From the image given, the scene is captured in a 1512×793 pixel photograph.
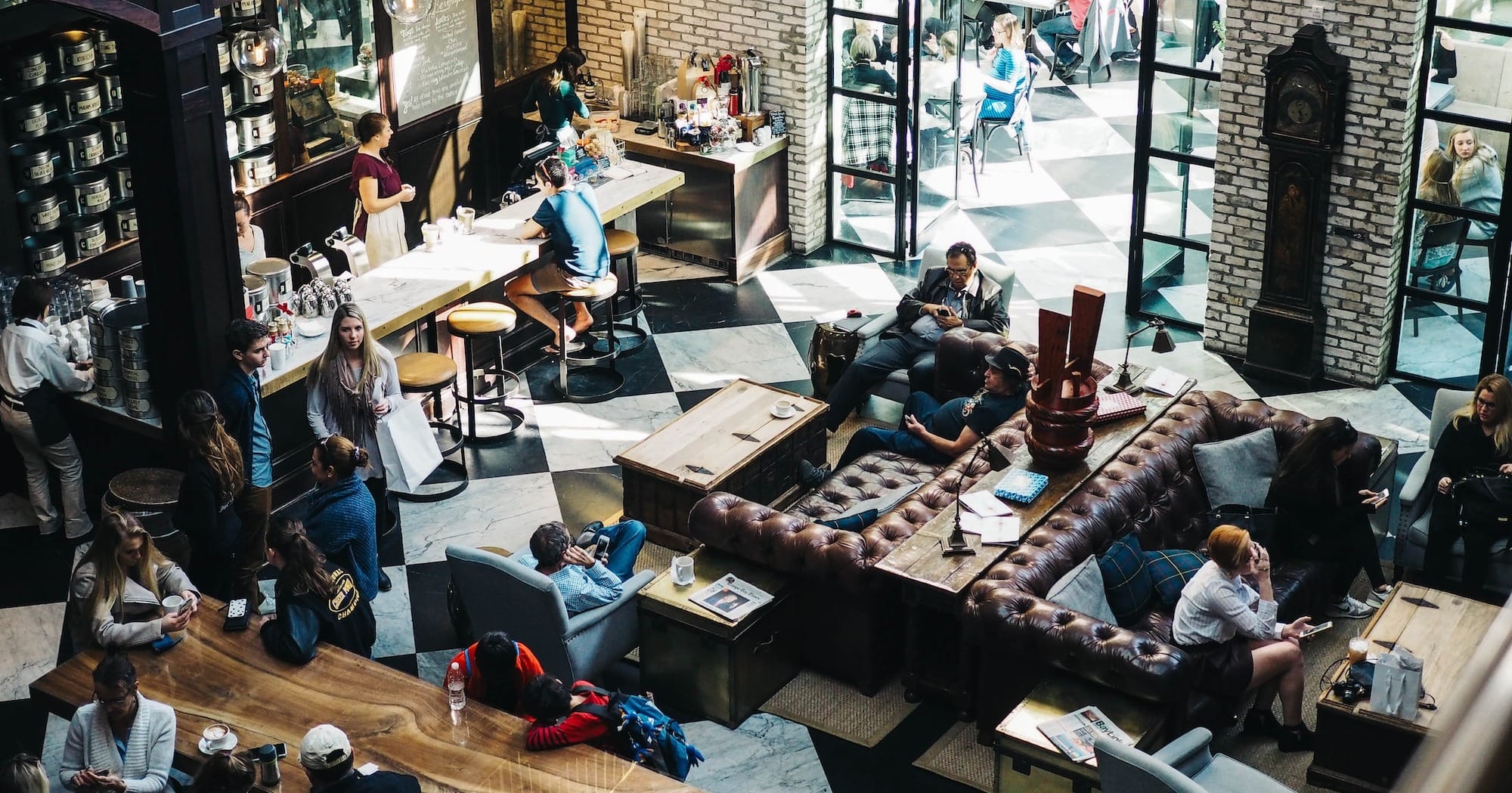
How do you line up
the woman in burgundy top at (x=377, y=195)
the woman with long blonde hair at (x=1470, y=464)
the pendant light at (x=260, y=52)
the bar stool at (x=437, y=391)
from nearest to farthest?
the pendant light at (x=260, y=52) → the woman with long blonde hair at (x=1470, y=464) → the bar stool at (x=437, y=391) → the woman in burgundy top at (x=377, y=195)

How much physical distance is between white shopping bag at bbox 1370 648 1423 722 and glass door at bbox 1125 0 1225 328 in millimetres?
4711

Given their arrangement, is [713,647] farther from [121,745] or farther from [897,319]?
[897,319]

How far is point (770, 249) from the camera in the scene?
11.5 metres

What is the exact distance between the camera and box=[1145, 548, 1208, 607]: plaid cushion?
651cm

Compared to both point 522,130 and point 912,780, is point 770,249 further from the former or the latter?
point 912,780

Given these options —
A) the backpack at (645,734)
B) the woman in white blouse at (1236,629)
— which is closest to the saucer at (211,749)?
the backpack at (645,734)

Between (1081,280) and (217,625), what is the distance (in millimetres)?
7001

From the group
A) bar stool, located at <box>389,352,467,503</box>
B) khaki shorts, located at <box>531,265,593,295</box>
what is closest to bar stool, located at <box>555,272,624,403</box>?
khaki shorts, located at <box>531,265,593,295</box>

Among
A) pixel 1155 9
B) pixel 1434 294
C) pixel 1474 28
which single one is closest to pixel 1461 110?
pixel 1474 28

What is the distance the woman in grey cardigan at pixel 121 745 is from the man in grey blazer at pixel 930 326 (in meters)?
4.63

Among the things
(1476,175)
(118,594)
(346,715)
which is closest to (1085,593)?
(346,715)

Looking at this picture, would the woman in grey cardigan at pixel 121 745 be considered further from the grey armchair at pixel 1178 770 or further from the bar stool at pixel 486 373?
the bar stool at pixel 486 373

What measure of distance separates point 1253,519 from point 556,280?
4.30m

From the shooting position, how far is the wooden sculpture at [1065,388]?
6660 millimetres
